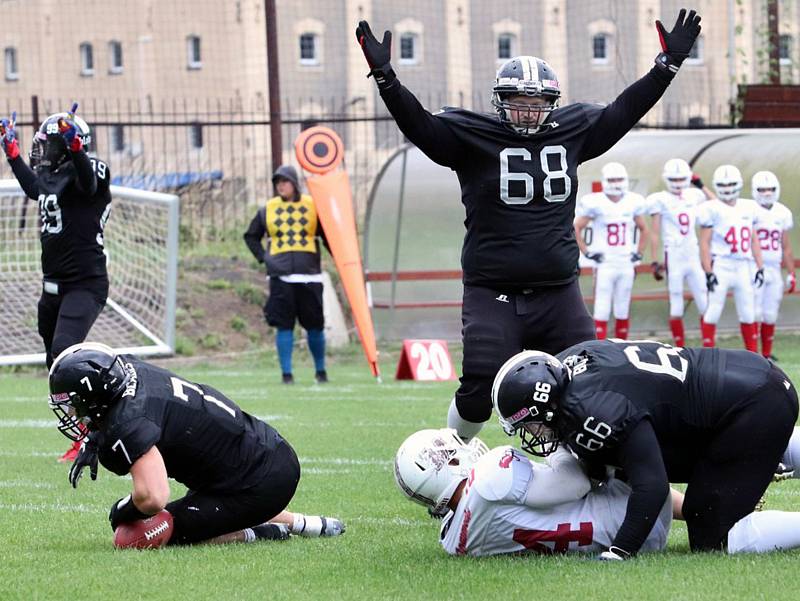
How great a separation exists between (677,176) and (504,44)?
26282 mm

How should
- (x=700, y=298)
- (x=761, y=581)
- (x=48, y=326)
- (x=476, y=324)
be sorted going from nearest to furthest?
(x=761, y=581), (x=476, y=324), (x=48, y=326), (x=700, y=298)

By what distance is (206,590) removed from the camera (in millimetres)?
4125

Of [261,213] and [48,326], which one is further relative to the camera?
[261,213]

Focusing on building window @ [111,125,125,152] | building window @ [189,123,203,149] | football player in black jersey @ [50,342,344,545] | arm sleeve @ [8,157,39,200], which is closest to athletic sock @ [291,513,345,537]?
football player in black jersey @ [50,342,344,545]

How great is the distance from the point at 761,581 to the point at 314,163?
849 centimetres

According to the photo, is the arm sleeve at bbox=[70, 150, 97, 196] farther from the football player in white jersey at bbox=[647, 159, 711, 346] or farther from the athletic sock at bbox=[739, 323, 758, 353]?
the football player in white jersey at bbox=[647, 159, 711, 346]

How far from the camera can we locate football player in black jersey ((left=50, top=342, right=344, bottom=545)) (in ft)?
15.2

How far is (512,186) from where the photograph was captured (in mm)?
5602

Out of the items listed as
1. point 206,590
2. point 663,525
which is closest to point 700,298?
point 663,525

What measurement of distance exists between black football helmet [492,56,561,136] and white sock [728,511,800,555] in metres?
1.82

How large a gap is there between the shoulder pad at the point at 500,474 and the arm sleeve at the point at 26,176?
383cm

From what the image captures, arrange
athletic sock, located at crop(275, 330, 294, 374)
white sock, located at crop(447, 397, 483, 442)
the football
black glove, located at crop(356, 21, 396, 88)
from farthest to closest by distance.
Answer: athletic sock, located at crop(275, 330, 294, 374), white sock, located at crop(447, 397, 483, 442), black glove, located at crop(356, 21, 396, 88), the football

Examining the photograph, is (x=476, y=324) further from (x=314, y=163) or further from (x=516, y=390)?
(x=314, y=163)

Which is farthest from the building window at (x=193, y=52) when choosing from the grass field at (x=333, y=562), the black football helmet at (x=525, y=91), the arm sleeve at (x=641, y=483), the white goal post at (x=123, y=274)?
the arm sleeve at (x=641, y=483)
